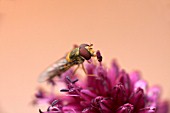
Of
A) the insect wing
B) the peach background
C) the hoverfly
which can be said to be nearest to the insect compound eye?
the hoverfly

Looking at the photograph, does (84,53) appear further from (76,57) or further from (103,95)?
(103,95)

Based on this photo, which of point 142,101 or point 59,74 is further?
point 59,74

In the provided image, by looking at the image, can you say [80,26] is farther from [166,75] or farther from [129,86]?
[129,86]

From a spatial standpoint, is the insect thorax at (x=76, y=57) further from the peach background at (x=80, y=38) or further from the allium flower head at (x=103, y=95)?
the peach background at (x=80, y=38)

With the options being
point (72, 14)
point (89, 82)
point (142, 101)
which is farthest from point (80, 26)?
point (142, 101)

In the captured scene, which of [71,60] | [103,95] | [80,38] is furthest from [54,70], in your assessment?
[80,38]

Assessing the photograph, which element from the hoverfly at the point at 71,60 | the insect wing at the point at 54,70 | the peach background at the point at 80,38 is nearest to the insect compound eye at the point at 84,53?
the hoverfly at the point at 71,60

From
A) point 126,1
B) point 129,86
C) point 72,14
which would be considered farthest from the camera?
point 72,14

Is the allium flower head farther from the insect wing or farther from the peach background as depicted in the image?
the peach background
